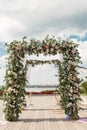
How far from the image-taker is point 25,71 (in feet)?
43.6

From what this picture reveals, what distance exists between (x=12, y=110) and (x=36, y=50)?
2796 mm

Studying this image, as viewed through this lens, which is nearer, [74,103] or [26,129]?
[26,129]

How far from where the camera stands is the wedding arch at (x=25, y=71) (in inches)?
511

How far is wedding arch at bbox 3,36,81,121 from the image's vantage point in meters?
13.0

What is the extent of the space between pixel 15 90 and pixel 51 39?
9.06 feet

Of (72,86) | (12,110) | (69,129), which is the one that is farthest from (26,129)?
(72,86)

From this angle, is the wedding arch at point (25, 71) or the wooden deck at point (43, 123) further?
the wedding arch at point (25, 71)

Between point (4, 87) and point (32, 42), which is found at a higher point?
point (32, 42)

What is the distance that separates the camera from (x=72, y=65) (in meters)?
13.3

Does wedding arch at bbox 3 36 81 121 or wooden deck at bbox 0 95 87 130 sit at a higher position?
wedding arch at bbox 3 36 81 121

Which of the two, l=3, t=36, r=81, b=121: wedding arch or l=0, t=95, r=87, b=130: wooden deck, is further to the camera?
l=3, t=36, r=81, b=121: wedding arch

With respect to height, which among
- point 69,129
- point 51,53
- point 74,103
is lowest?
point 69,129

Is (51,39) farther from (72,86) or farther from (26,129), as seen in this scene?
(26,129)

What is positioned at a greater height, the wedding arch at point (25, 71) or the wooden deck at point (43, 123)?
the wedding arch at point (25, 71)
